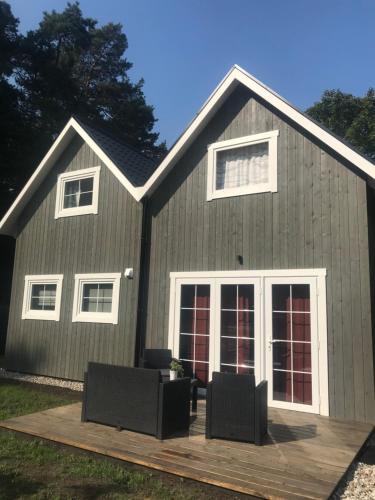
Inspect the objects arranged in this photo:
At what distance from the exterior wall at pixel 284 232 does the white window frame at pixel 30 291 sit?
98.9 inches

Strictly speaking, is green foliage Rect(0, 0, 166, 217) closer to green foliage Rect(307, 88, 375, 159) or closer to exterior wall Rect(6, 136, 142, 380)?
exterior wall Rect(6, 136, 142, 380)

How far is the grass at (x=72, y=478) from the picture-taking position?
3426 mm

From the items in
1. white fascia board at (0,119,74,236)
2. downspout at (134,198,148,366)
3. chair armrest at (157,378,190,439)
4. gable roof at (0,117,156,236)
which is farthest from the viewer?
white fascia board at (0,119,74,236)

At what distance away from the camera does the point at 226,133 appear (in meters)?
7.70

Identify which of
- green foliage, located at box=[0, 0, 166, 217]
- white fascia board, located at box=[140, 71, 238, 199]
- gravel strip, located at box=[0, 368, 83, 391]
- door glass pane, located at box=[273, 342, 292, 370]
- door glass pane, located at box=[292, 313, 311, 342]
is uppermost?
green foliage, located at box=[0, 0, 166, 217]

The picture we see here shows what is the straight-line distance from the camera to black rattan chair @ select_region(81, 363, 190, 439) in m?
4.57

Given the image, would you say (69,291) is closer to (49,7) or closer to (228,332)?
(228,332)

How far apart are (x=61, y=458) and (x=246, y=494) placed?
2.02 m

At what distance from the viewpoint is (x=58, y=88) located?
864 inches

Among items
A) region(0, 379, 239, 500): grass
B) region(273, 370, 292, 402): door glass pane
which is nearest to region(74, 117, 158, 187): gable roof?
region(273, 370, 292, 402): door glass pane

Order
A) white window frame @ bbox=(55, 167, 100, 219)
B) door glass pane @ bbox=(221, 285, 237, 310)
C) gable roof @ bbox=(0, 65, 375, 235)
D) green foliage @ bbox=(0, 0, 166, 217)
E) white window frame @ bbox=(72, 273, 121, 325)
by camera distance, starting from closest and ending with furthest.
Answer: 1. gable roof @ bbox=(0, 65, 375, 235)
2. door glass pane @ bbox=(221, 285, 237, 310)
3. white window frame @ bbox=(72, 273, 121, 325)
4. white window frame @ bbox=(55, 167, 100, 219)
5. green foliage @ bbox=(0, 0, 166, 217)

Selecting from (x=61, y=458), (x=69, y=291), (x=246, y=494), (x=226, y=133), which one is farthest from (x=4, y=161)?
(x=246, y=494)

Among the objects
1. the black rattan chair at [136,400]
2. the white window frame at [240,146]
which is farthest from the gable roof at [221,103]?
the black rattan chair at [136,400]

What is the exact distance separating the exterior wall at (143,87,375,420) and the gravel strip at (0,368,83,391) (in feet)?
6.50
